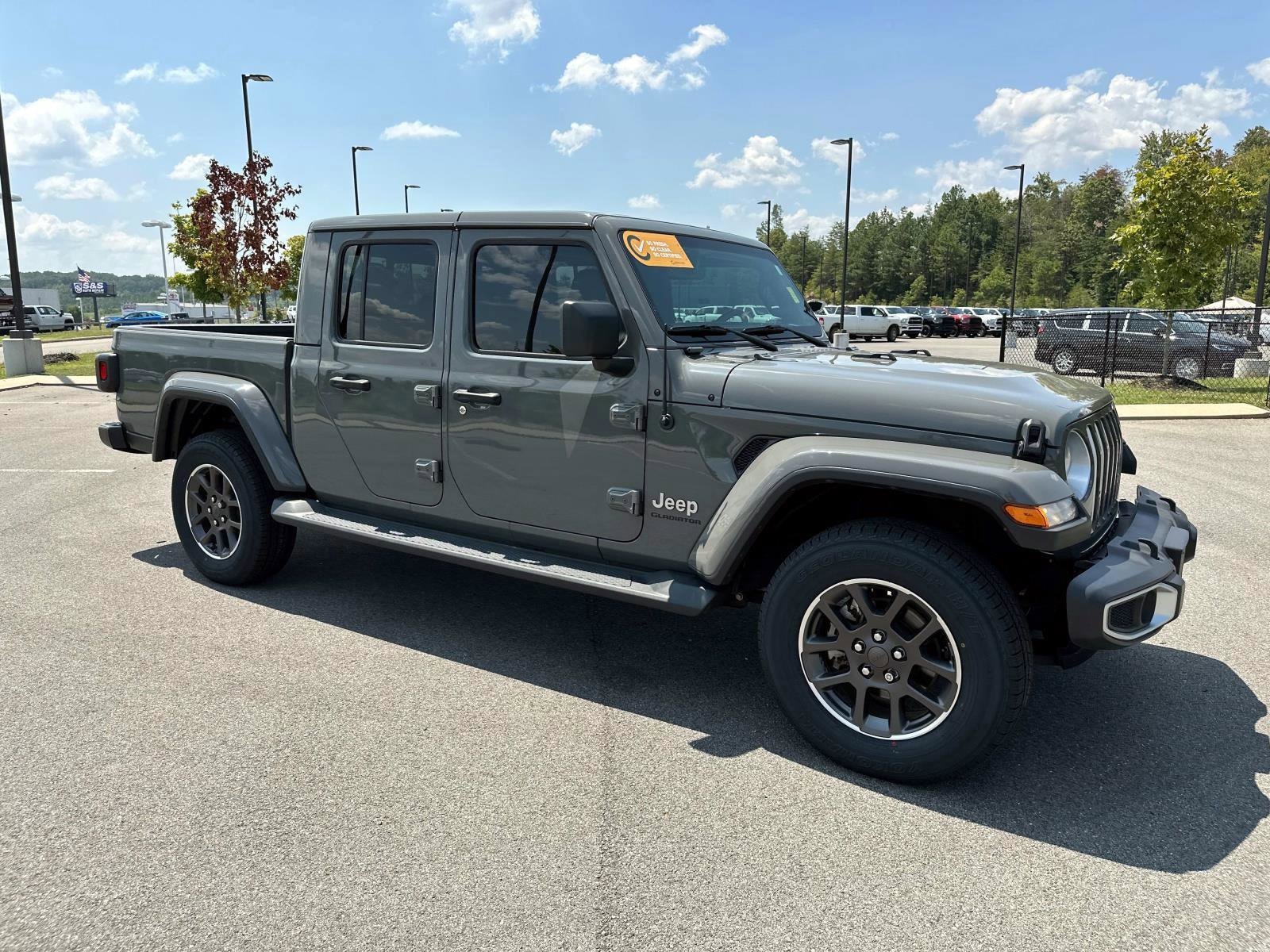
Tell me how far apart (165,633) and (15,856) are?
1.91m

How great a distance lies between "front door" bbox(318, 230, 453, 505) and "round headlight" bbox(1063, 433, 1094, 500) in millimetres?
2587

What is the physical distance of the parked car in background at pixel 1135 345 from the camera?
17719mm

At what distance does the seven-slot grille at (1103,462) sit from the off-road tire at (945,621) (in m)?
0.54

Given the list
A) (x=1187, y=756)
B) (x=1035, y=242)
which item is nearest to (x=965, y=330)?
(x=1187, y=756)

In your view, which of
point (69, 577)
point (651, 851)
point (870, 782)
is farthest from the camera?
point (69, 577)

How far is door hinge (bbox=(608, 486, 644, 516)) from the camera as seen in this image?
3637mm

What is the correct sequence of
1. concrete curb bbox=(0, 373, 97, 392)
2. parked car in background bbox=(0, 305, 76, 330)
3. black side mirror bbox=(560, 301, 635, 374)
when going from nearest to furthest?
black side mirror bbox=(560, 301, 635, 374)
concrete curb bbox=(0, 373, 97, 392)
parked car in background bbox=(0, 305, 76, 330)

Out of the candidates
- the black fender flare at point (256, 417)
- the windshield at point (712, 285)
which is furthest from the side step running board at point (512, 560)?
the windshield at point (712, 285)

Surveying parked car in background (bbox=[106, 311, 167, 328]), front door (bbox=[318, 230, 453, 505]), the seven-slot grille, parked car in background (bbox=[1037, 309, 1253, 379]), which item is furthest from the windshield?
parked car in background (bbox=[106, 311, 167, 328])

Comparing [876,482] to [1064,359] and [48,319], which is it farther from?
[48,319]

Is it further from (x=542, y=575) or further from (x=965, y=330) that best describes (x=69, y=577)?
(x=965, y=330)

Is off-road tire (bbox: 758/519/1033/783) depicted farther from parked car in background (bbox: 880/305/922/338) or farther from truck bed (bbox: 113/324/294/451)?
parked car in background (bbox: 880/305/922/338)

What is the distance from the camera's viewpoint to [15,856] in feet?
8.81

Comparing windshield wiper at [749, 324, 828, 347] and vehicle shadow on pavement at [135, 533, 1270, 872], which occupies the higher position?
windshield wiper at [749, 324, 828, 347]
